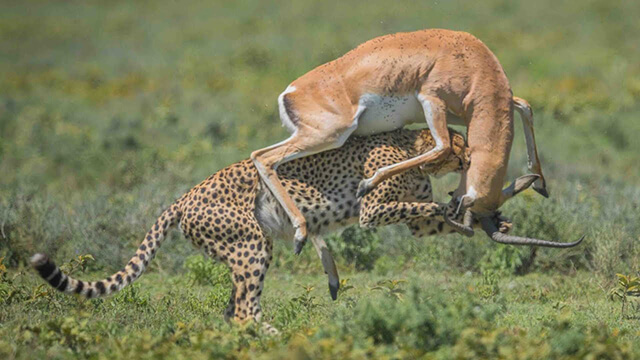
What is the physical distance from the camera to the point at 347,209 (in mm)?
7289

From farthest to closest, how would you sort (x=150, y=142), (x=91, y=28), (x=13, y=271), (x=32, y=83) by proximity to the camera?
1. (x=91, y=28)
2. (x=32, y=83)
3. (x=150, y=142)
4. (x=13, y=271)

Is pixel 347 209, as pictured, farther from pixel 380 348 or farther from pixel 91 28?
pixel 91 28

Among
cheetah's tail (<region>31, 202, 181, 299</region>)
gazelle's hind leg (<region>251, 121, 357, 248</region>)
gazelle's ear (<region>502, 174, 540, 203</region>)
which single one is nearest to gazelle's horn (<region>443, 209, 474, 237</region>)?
gazelle's ear (<region>502, 174, 540, 203</region>)

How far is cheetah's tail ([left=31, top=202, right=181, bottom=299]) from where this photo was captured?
5.96 m

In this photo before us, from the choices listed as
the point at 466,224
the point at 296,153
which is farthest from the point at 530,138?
the point at 296,153

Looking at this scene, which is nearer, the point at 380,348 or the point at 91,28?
the point at 380,348

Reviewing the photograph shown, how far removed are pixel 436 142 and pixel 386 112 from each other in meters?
0.47


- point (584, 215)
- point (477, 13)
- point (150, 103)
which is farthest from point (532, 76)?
point (584, 215)

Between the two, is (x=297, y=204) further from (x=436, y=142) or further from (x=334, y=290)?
(x=436, y=142)

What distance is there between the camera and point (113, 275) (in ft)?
22.0

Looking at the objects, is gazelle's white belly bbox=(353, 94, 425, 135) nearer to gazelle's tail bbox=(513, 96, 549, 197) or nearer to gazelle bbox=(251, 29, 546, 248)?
gazelle bbox=(251, 29, 546, 248)

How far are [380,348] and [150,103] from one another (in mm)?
16043

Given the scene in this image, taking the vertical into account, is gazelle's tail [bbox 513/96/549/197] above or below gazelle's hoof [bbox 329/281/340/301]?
above

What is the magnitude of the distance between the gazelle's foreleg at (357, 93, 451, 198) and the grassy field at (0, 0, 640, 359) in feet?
2.66
